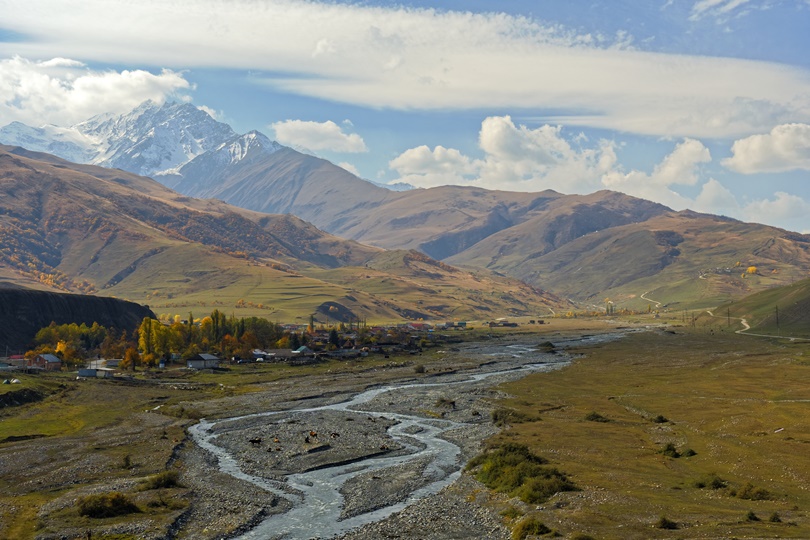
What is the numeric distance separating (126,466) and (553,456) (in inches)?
1761

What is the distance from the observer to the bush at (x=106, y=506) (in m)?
56.1

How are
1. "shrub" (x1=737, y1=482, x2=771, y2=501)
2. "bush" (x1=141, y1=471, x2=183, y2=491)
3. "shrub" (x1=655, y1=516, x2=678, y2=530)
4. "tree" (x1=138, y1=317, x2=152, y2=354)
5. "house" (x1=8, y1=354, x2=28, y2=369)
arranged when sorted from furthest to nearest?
1. "tree" (x1=138, y1=317, x2=152, y2=354)
2. "house" (x1=8, y1=354, x2=28, y2=369)
3. "bush" (x1=141, y1=471, x2=183, y2=491)
4. "shrub" (x1=737, y1=482, x2=771, y2=501)
5. "shrub" (x1=655, y1=516, x2=678, y2=530)

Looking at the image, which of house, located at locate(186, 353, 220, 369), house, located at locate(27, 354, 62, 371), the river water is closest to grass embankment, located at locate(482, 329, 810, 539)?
the river water

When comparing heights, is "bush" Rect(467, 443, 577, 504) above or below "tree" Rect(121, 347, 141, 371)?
above

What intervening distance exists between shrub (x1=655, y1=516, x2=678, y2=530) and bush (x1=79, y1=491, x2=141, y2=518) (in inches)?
1576

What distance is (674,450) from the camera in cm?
7412

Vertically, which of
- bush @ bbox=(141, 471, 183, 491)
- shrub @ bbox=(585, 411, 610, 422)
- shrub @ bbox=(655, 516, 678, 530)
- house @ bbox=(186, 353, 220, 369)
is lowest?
house @ bbox=(186, 353, 220, 369)

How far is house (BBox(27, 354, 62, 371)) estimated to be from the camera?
168000mm

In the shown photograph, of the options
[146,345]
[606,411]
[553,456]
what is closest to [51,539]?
[553,456]

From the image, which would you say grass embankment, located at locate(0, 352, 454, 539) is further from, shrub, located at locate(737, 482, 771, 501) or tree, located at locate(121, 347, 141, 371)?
shrub, located at locate(737, 482, 771, 501)

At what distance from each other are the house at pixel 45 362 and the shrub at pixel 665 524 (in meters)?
156

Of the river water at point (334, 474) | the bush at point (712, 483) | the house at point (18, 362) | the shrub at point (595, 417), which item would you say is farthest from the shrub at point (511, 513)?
the house at point (18, 362)

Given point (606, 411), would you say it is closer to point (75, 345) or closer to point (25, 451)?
point (25, 451)

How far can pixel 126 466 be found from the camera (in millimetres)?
74188
